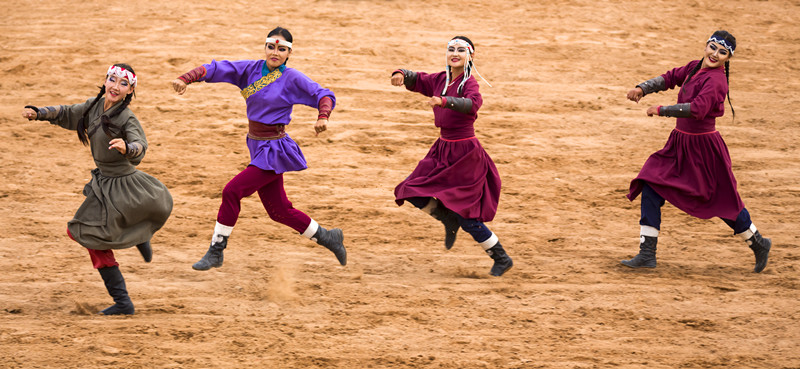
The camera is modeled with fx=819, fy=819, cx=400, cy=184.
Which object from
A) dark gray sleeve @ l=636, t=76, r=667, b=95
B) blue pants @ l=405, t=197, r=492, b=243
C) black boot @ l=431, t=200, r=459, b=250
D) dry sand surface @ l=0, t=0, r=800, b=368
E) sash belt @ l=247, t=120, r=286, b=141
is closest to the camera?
dry sand surface @ l=0, t=0, r=800, b=368

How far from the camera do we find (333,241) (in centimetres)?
680

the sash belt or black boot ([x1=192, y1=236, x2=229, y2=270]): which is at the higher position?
the sash belt

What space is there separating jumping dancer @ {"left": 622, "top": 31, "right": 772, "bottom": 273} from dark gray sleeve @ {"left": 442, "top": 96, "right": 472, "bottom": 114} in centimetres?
154

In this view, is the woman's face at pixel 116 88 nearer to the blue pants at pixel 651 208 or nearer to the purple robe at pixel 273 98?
the purple robe at pixel 273 98

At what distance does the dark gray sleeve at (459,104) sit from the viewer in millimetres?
6227

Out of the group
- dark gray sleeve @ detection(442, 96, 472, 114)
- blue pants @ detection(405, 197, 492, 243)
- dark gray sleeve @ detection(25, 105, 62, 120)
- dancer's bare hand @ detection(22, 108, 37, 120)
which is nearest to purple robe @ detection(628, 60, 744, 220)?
blue pants @ detection(405, 197, 492, 243)

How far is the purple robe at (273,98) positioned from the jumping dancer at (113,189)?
0.84m

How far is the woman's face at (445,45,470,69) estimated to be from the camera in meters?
6.59

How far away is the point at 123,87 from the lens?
18.8 ft

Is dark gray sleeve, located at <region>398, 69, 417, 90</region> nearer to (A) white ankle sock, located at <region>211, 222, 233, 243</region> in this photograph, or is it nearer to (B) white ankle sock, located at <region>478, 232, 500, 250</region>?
(B) white ankle sock, located at <region>478, 232, 500, 250</region>

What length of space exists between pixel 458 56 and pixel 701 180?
2.27 m

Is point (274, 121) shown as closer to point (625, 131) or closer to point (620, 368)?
point (620, 368)

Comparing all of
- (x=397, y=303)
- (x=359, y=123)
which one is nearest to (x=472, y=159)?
(x=397, y=303)

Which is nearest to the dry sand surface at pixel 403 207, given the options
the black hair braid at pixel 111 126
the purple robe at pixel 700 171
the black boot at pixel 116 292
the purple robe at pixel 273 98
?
the black boot at pixel 116 292
